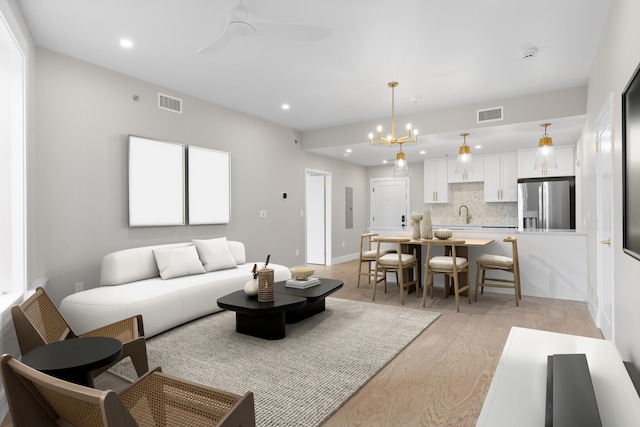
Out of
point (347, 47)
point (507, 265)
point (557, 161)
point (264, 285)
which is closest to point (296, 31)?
point (347, 47)

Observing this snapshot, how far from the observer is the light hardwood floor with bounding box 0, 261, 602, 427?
6.77ft

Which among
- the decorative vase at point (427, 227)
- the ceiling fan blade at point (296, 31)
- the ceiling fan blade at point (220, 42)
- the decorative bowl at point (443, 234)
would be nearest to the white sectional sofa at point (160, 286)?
the decorative vase at point (427, 227)

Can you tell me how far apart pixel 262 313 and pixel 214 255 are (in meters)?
1.71

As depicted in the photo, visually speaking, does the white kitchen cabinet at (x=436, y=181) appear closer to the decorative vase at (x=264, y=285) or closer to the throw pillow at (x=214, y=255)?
the throw pillow at (x=214, y=255)

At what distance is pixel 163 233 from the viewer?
4.51 meters

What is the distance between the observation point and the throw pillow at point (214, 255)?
14.5 ft

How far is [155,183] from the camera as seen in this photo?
173 inches

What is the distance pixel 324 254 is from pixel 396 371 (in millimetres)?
5401

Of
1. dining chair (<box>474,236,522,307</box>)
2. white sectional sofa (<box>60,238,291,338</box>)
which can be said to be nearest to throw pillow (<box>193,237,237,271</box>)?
white sectional sofa (<box>60,238,291,338</box>)

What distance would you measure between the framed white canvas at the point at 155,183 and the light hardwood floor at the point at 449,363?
218 centimetres

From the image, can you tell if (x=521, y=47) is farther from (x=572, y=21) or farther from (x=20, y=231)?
(x=20, y=231)

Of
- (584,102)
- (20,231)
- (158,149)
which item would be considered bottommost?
(20,231)

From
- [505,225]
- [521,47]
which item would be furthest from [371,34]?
[505,225]

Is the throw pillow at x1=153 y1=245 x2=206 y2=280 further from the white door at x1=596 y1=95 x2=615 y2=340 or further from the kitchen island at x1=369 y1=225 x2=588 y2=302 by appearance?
the white door at x1=596 y1=95 x2=615 y2=340
